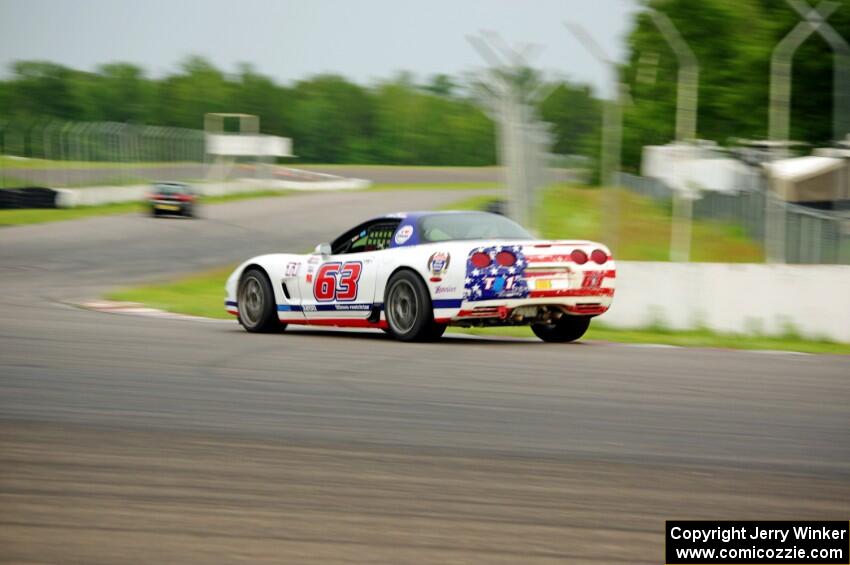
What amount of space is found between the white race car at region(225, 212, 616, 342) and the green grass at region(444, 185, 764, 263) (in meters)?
3.01

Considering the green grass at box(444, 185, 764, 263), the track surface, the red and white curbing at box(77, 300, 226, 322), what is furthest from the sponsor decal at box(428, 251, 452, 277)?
the track surface

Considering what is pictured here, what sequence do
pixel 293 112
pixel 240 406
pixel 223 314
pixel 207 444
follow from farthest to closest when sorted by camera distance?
pixel 293 112
pixel 223 314
pixel 240 406
pixel 207 444

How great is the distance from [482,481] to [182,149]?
5593 centimetres

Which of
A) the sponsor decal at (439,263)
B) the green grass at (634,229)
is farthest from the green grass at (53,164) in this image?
the sponsor decal at (439,263)

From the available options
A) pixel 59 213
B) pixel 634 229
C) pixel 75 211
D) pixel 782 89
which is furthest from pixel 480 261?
pixel 75 211

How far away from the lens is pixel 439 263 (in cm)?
1091

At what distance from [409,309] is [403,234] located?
2.32 ft

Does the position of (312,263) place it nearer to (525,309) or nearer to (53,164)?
(525,309)

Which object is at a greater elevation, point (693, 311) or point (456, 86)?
point (456, 86)

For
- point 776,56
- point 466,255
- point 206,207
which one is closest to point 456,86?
point 776,56

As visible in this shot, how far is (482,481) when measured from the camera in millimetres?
5246

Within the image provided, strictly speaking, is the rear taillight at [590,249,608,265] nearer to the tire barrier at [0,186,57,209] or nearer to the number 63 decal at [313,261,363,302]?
the number 63 decal at [313,261,363,302]

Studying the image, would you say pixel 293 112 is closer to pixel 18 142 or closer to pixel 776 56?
pixel 18 142

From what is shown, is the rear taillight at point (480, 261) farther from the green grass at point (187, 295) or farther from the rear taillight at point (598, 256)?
the green grass at point (187, 295)
